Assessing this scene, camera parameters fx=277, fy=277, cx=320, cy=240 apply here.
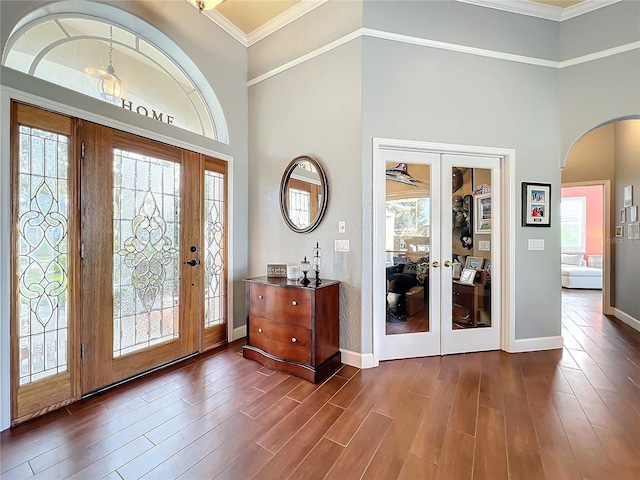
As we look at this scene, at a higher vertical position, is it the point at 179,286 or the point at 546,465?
the point at 179,286

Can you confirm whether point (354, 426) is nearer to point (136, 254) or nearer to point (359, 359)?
point (359, 359)

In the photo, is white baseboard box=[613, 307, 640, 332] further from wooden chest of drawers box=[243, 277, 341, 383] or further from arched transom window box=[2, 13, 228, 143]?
arched transom window box=[2, 13, 228, 143]

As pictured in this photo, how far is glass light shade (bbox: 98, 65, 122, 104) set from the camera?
2258 mm

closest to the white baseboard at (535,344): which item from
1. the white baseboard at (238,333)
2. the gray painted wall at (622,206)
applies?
the gray painted wall at (622,206)

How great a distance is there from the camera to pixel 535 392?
2.11 metres

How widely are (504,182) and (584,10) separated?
6.18ft

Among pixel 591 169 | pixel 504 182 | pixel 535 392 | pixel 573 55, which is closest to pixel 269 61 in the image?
pixel 504 182

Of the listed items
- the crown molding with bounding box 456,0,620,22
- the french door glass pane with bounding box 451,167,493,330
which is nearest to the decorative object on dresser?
the french door glass pane with bounding box 451,167,493,330

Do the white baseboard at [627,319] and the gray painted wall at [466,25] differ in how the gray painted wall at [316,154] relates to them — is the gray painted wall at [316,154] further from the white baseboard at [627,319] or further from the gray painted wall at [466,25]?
the white baseboard at [627,319]

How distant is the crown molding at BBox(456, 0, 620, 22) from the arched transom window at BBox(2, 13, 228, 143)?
291 centimetres

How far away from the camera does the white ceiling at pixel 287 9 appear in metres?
2.76

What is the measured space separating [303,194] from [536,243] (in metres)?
2.48

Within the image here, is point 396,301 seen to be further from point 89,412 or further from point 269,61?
point 269,61

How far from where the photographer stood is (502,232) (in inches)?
113
